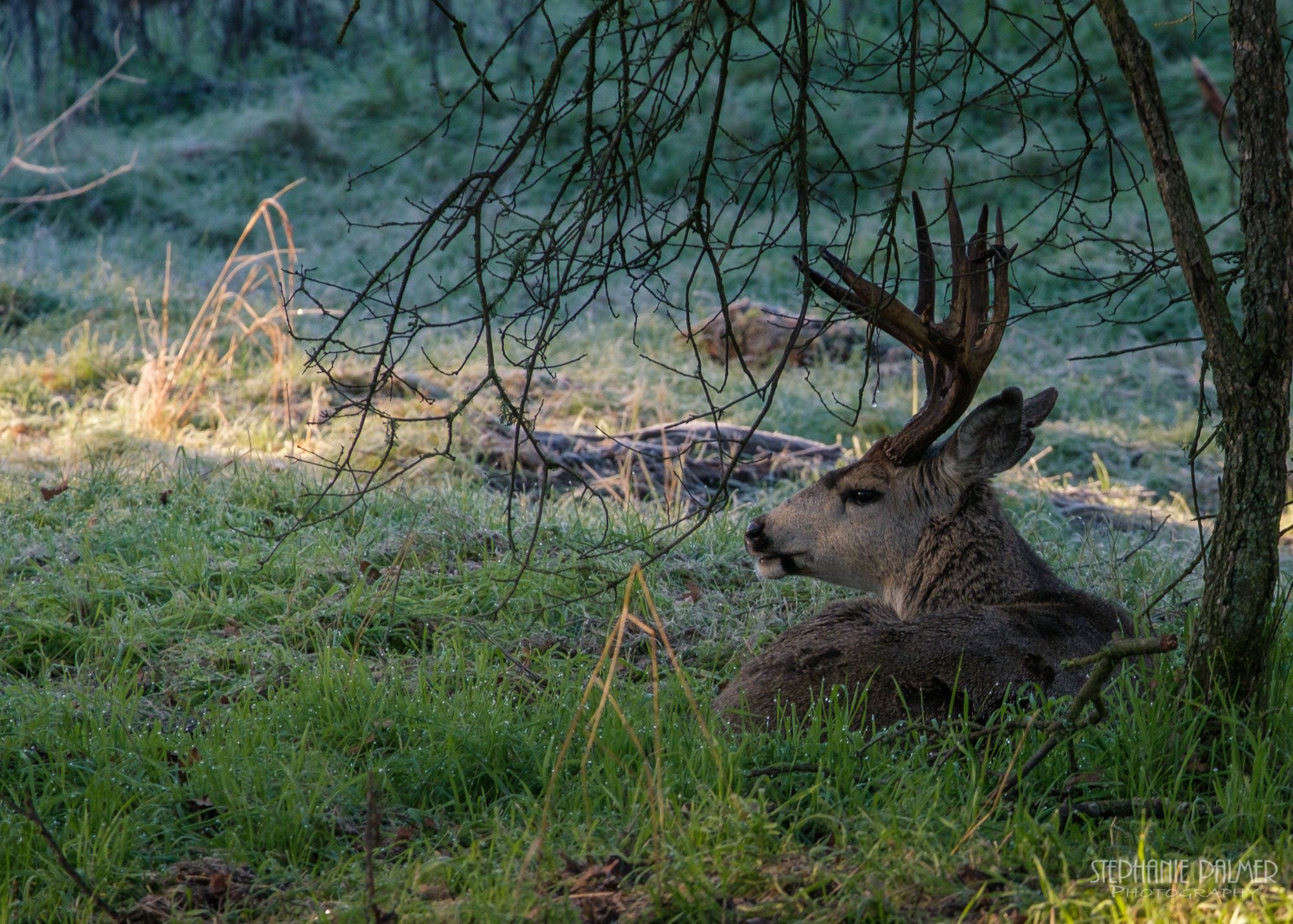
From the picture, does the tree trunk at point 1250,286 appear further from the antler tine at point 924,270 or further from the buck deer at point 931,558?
the antler tine at point 924,270

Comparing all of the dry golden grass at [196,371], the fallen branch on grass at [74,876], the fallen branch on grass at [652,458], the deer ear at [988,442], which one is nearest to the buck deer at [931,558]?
the deer ear at [988,442]

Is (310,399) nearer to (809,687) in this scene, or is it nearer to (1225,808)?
(809,687)

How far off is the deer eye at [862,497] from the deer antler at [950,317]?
0.64 ft

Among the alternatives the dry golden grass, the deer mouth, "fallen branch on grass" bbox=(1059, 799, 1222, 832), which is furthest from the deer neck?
the dry golden grass

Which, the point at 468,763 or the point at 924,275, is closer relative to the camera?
the point at 468,763

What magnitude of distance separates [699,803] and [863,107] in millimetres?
15729

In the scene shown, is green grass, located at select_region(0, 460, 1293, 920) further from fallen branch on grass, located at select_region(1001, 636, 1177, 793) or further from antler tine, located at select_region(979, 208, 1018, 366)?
antler tine, located at select_region(979, 208, 1018, 366)

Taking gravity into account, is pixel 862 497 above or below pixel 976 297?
below

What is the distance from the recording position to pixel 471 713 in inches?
140

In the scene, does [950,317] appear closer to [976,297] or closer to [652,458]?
[976,297]

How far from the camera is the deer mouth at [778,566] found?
4.46 meters

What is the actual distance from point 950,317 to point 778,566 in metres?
1.12

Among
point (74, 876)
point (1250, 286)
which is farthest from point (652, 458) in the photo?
point (74, 876)

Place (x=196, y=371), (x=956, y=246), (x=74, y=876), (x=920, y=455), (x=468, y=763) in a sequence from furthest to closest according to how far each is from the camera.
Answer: (x=196, y=371), (x=920, y=455), (x=956, y=246), (x=468, y=763), (x=74, y=876)
